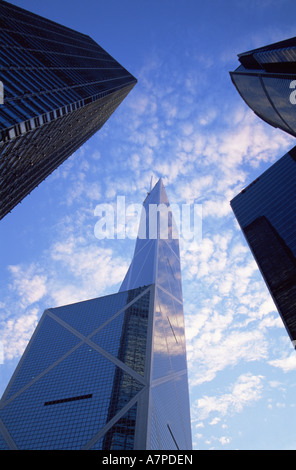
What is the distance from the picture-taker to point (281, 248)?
86188mm

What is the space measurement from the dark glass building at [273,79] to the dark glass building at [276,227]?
59.1 feet

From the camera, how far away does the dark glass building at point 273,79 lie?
94750mm

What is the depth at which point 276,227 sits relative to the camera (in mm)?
89188

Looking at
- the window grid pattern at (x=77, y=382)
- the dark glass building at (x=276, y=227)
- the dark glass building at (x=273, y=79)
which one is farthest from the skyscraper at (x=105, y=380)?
the dark glass building at (x=273, y=79)

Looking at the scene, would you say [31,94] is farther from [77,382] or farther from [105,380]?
[77,382]

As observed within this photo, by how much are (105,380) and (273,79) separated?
10202 centimetres

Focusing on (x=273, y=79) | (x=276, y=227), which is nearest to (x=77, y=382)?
(x=276, y=227)

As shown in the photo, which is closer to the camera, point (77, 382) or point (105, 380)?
point (105, 380)

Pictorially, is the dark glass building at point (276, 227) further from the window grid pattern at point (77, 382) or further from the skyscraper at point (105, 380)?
the window grid pattern at point (77, 382)

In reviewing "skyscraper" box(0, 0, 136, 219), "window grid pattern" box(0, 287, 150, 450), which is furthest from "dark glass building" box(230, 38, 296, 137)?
"window grid pattern" box(0, 287, 150, 450)

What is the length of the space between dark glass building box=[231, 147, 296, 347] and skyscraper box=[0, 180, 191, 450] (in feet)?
120

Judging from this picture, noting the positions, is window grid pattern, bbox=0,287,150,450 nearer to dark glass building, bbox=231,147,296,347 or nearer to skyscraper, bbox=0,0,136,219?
dark glass building, bbox=231,147,296,347
